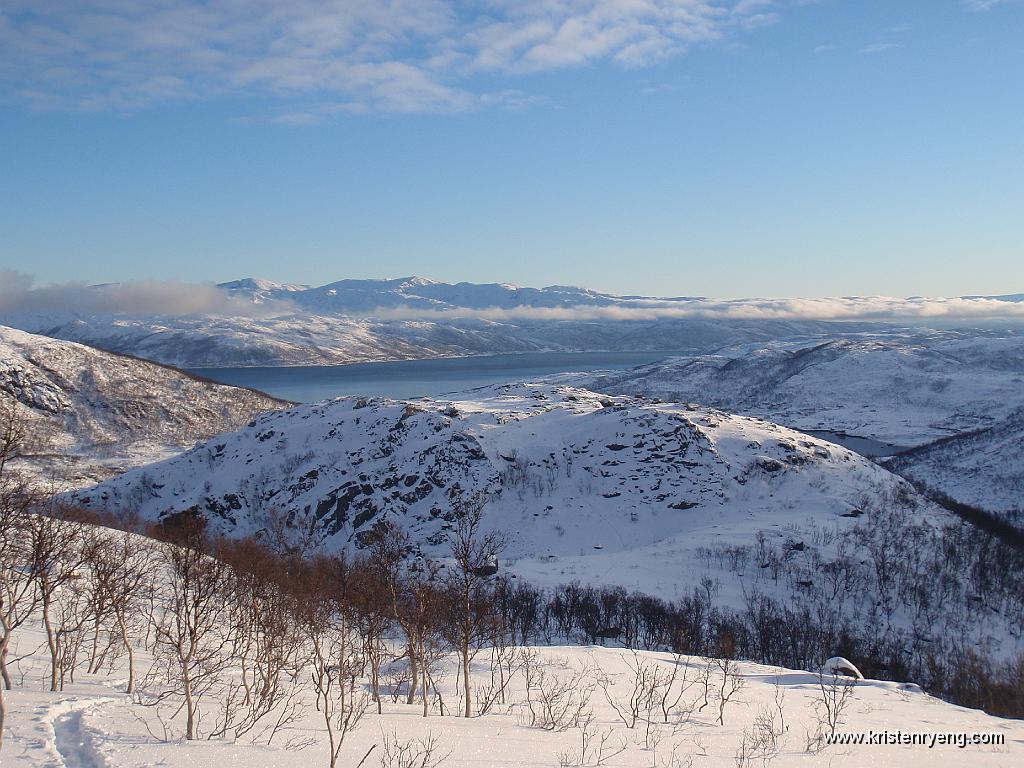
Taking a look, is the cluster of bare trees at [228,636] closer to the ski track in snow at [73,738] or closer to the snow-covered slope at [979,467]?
the ski track in snow at [73,738]

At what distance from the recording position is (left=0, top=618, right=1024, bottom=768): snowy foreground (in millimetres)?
10648

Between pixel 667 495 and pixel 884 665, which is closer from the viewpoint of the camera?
pixel 884 665

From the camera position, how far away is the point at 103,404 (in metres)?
118

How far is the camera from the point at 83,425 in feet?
370

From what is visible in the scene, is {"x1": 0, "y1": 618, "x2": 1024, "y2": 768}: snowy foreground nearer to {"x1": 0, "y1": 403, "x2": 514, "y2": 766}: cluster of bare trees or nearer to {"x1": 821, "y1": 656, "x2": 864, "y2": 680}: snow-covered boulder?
{"x1": 0, "y1": 403, "x2": 514, "y2": 766}: cluster of bare trees

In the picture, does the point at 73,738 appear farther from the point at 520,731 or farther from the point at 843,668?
the point at 843,668

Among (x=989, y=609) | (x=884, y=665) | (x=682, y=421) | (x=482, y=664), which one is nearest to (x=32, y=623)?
(x=482, y=664)

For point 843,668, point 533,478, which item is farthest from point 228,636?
point 533,478

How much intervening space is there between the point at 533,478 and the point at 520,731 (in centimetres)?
4860

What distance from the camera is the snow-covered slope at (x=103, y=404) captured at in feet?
343

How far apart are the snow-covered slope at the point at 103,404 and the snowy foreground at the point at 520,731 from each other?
90345mm

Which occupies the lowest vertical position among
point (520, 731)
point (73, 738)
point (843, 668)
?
point (843, 668)

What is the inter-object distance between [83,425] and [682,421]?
316ft

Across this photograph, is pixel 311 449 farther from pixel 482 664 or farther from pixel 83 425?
pixel 83 425
